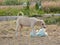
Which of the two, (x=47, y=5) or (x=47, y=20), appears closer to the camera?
(x=47, y=20)

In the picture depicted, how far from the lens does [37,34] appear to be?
9.27m

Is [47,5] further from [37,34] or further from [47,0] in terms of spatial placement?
[37,34]

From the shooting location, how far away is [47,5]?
15938 millimetres

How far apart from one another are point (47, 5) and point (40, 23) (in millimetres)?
6769

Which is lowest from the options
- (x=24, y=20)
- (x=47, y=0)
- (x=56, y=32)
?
(x=47, y=0)

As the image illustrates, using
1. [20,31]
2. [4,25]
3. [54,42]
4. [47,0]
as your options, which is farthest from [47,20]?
[47,0]

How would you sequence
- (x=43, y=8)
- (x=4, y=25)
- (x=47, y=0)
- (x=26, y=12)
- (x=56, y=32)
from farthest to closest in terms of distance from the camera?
(x=47, y=0) < (x=43, y=8) < (x=26, y=12) < (x=4, y=25) < (x=56, y=32)

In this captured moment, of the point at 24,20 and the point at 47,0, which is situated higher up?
the point at 24,20

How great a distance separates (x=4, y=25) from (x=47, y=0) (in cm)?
748

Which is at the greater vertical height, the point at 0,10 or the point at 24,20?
the point at 24,20

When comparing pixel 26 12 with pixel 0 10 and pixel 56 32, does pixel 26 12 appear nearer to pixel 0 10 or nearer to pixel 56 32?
pixel 0 10

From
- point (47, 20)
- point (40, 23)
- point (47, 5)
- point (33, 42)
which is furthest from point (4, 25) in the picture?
point (47, 5)

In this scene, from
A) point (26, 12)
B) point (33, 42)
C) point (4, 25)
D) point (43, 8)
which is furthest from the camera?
point (43, 8)

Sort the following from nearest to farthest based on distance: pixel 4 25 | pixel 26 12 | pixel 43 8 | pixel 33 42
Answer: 1. pixel 33 42
2. pixel 4 25
3. pixel 26 12
4. pixel 43 8
